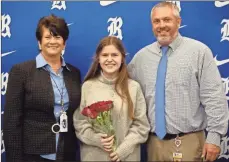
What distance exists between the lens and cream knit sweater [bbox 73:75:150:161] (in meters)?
2.30

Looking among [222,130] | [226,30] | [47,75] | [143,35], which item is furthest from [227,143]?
[47,75]

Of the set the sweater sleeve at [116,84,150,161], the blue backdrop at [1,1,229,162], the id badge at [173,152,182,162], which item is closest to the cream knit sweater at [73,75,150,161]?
the sweater sleeve at [116,84,150,161]

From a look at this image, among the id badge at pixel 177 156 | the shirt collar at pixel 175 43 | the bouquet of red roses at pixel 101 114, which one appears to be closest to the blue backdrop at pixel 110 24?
the shirt collar at pixel 175 43

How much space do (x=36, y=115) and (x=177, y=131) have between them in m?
0.91

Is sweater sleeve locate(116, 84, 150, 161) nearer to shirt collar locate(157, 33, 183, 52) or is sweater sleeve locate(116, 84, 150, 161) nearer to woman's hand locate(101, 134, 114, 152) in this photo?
woman's hand locate(101, 134, 114, 152)

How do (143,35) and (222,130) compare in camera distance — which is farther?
(143,35)

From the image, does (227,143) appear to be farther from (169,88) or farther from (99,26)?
(99,26)

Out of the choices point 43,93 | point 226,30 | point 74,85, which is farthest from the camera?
point 226,30

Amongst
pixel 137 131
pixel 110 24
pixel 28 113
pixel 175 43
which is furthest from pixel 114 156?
pixel 110 24

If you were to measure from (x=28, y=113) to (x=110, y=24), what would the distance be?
1.05 metres

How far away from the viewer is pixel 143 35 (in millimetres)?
2951

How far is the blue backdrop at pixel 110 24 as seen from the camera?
2922 millimetres

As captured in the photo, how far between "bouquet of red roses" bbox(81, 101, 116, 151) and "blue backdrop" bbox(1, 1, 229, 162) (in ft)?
2.85

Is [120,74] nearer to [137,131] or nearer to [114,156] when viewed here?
[137,131]
